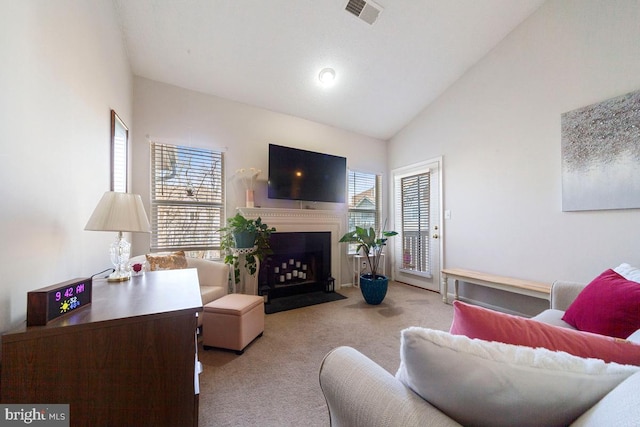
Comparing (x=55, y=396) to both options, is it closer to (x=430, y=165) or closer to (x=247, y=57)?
(x=247, y=57)

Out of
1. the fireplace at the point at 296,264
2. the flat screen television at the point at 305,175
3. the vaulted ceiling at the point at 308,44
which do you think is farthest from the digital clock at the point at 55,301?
the vaulted ceiling at the point at 308,44

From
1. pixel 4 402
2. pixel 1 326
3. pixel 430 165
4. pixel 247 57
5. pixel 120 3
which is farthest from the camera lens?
pixel 430 165

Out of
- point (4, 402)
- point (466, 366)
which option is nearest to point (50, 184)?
point (4, 402)

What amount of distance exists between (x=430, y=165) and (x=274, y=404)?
11.7 feet

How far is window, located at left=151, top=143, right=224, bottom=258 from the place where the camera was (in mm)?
2812

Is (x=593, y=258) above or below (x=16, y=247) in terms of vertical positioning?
below

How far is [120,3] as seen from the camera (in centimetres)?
211

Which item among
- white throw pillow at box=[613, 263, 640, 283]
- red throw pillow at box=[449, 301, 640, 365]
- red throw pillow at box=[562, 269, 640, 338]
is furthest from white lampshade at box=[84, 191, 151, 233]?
white throw pillow at box=[613, 263, 640, 283]

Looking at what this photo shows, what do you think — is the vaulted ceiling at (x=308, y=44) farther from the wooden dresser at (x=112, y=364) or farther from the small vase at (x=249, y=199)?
the wooden dresser at (x=112, y=364)

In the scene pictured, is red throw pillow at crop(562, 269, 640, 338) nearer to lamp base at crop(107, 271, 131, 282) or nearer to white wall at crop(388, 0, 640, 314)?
white wall at crop(388, 0, 640, 314)

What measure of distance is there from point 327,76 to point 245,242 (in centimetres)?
230

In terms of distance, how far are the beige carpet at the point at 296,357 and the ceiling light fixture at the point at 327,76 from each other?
2.91 m

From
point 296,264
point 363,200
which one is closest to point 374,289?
point 296,264

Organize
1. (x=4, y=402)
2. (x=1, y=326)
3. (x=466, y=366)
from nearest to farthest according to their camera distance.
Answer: (x=466, y=366) < (x=4, y=402) < (x=1, y=326)
